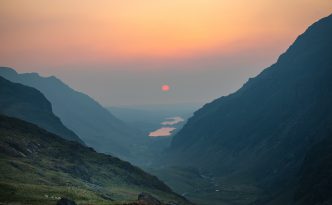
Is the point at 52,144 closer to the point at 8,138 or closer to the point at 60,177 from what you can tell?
the point at 8,138

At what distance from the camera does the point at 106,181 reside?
131 m

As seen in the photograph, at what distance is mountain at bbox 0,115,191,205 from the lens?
217 feet

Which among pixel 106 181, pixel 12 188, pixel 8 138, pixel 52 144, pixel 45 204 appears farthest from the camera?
pixel 52 144

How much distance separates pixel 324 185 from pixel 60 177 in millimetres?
144906

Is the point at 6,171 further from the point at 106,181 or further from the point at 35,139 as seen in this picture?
the point at 35,139

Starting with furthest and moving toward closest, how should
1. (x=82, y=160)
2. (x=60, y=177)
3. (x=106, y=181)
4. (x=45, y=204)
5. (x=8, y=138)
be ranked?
(x=82, y=160)
(x=106, y=181)
(x=8, y=138)
(x=60, y=177)
(x=45, y=204)

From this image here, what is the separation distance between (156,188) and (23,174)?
77165mm

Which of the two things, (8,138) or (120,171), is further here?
(120,171)

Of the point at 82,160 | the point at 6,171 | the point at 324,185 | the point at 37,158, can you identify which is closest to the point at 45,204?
the point at 6,171

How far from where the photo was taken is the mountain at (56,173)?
217ft

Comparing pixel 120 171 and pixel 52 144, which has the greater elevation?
pixel 52 144

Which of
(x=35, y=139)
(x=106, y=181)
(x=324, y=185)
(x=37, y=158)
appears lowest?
(x=324, y=185)

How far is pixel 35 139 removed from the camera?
14775 centimetres

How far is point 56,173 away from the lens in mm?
106938
